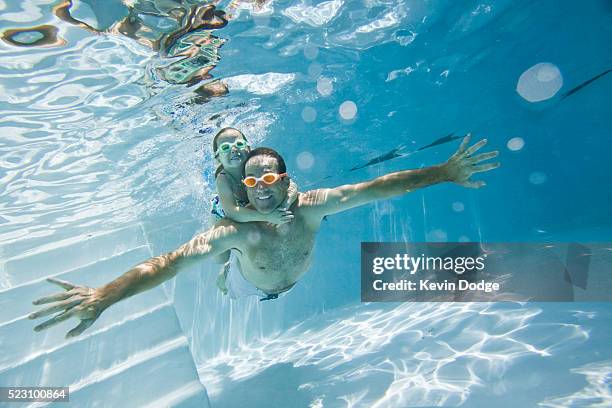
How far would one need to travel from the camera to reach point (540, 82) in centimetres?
1894

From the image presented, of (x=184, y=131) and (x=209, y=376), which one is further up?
(x=184, y=131)

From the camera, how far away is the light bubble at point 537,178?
5214 centimetres

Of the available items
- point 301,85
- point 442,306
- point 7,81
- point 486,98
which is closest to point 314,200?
point 7,81

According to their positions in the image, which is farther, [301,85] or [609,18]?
[609,18]

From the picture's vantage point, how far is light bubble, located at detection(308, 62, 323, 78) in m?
11.1

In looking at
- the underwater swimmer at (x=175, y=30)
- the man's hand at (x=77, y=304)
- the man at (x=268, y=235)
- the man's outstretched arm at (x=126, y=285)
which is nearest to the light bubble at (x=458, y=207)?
the underwater swimmer at (x=175, y=30)

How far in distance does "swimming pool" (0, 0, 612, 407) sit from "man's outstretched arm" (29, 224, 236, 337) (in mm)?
4365

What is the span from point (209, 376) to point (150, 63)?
10086 mm

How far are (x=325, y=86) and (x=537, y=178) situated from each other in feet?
176

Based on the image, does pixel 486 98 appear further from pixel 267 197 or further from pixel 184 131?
pixel 267 197

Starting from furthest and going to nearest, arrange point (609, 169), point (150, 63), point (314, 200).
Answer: point (609, 169)
point (150, 63)
point (314, 200)

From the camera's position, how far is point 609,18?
43.9 ft

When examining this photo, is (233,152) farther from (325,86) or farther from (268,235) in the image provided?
(325,86)

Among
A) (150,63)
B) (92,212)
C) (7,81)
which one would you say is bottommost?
(92,212)
